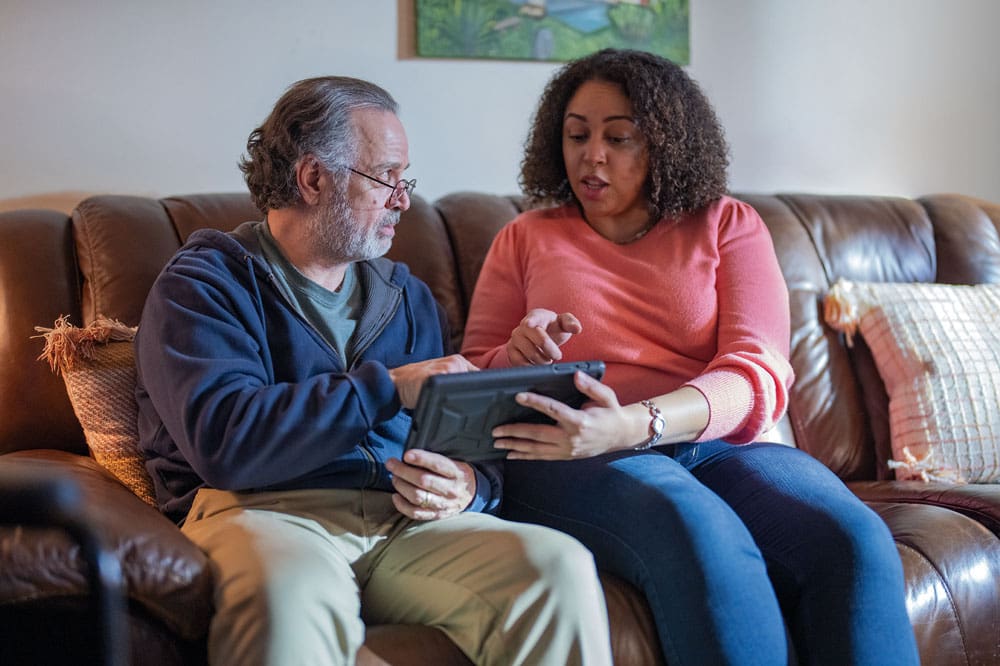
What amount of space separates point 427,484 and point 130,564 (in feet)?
1.34

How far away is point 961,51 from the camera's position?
2926 mm

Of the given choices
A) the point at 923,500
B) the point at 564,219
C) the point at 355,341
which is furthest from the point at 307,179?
the point at 923,500

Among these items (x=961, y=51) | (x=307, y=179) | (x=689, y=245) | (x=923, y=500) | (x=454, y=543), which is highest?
(x=961, y=51)

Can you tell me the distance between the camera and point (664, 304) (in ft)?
5.87

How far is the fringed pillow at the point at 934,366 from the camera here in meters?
2.02

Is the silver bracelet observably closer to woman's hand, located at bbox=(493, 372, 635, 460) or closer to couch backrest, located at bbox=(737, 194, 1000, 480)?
woman's hand, located at bbox=(493, 372, 635, 460)

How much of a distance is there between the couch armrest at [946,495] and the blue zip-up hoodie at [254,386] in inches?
32.9

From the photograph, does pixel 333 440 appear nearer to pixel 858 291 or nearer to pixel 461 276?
pixel 461 276

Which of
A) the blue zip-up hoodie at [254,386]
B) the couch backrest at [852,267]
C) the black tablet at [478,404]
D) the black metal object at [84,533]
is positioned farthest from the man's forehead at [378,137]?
the couch backrest at [852,267]

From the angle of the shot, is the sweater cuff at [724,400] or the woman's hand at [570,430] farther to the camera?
the sweater cuff at [724,400]

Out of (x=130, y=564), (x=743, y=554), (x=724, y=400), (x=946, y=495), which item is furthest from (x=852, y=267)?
(x=130, y=564)

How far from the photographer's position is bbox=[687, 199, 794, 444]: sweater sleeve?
1.61 m

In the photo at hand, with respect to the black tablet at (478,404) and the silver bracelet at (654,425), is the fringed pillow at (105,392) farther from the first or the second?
the silver bracelet at (654,425)

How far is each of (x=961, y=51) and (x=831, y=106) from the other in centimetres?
47
